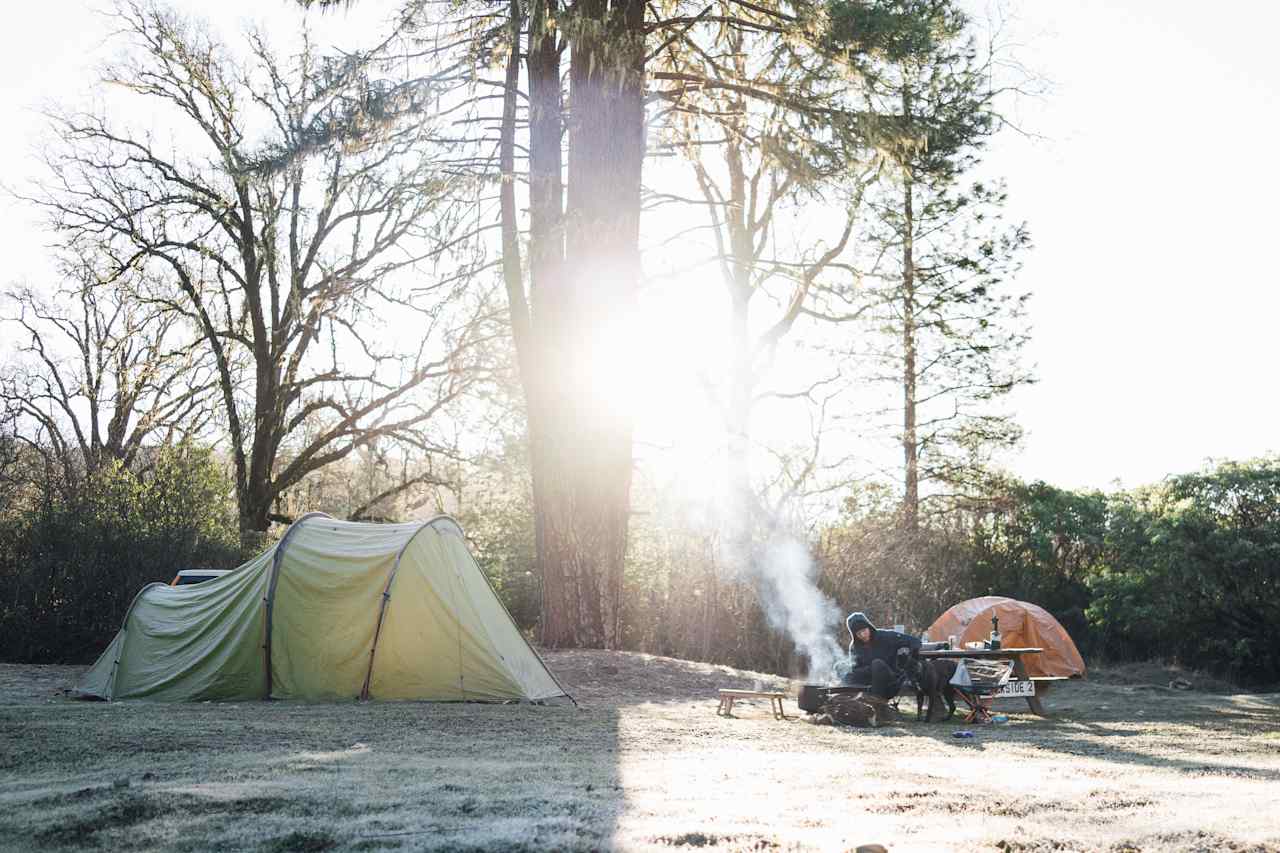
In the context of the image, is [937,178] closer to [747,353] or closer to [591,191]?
[591,191]

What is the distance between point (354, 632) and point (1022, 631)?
10.2 meters

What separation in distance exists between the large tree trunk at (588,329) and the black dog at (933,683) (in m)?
4.52

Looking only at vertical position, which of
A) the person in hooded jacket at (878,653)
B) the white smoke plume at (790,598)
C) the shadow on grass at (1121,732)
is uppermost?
the white smoke plume at (790,598)

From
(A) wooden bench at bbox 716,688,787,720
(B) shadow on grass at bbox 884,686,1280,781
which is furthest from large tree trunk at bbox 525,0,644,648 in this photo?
(B) shadow on grass at bbox 884,686,1280,781

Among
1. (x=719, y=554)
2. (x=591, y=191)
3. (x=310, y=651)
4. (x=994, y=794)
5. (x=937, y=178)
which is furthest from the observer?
(x=719, y=554)

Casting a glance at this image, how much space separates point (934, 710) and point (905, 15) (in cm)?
782

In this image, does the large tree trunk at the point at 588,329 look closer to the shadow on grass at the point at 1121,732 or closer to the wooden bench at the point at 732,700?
the wooden bench at the point at 732,700

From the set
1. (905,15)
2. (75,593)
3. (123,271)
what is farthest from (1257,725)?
(123,271)

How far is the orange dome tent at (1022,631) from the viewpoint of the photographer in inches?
653

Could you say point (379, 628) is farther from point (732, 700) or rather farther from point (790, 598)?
point (790, 598)

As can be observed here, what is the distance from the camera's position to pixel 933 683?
11.5 metres

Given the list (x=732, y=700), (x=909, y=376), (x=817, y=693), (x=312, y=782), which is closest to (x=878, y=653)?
(x=817, y=693)

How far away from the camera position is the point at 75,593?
16.2 meters

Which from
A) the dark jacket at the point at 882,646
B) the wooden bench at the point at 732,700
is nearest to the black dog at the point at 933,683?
the dark jacket at the point at 882,646
